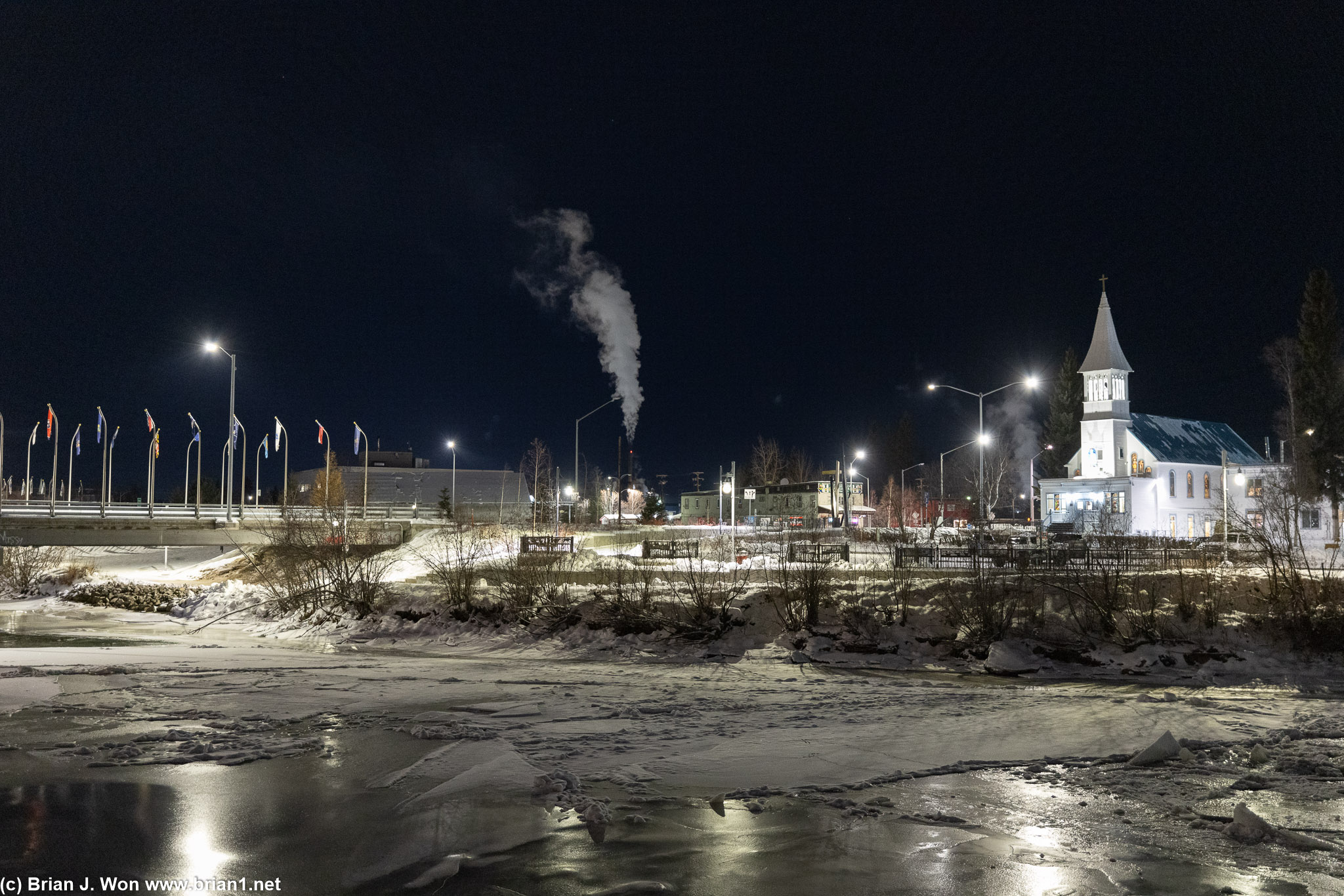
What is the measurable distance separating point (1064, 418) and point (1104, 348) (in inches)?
638

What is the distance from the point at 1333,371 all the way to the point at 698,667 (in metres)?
73.1

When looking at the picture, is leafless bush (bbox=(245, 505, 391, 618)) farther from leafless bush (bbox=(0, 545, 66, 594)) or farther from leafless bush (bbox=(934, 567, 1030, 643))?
leafless bush (bbox=(0, 545, 66, 594))

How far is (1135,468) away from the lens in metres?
80.3

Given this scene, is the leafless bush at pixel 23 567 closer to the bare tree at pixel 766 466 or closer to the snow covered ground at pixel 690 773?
the snow covered ground at pixel 690 773

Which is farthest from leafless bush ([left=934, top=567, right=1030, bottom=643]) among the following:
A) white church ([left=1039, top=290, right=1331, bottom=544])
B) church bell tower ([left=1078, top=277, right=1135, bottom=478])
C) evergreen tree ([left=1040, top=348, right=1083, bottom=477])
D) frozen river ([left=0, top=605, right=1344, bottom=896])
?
evergreen tree ([left=1040, top=348, right=1083, bottom=477])

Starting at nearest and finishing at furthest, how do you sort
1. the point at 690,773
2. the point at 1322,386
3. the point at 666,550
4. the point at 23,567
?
the point at 690,773 → the point at 23,567 → the point at 666,550 → the point at 1322,386

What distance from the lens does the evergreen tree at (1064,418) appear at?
99.4 m

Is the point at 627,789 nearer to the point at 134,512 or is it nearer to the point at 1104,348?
the point at 134,512

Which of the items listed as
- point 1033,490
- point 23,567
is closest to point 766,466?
point 1033,490

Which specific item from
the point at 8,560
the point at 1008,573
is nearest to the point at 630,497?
the point at 8,560

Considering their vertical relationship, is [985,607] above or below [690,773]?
above

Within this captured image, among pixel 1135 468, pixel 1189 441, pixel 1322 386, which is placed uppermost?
pixel 1322 386

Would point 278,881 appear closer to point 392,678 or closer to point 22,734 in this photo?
point 22,734

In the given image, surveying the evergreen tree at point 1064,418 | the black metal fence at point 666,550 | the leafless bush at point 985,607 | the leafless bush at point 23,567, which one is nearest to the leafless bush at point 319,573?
the black metal fence at point 666,550
